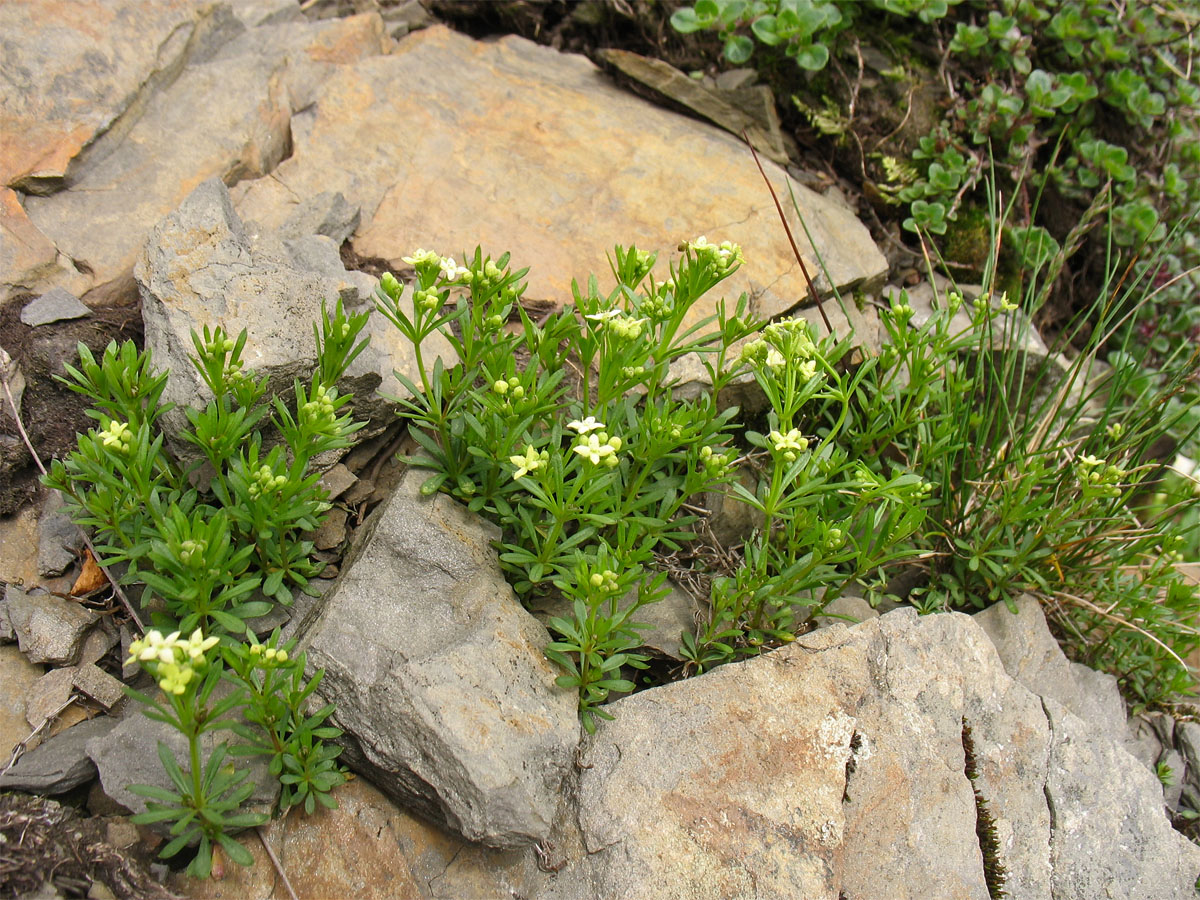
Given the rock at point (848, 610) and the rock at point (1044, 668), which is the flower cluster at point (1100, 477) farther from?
the rock at point (848, 610)

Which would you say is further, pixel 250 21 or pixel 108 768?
pixel 250 21

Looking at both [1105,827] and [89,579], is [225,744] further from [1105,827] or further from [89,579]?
[1105,827]

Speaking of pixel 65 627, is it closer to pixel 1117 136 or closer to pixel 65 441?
pixel 65 441

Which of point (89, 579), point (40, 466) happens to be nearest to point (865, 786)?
point (89, 579)

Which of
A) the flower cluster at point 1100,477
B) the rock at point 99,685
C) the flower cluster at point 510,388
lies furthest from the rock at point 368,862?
the flower cluster at point 1100,477

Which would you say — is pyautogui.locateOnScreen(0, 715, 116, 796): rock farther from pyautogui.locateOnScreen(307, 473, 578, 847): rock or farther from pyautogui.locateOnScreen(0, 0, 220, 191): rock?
pyautogui.locateOnScreen(0, 0, 220, 191): rock

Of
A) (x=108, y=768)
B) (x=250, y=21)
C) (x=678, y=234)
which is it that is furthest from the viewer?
(x=250, y=21)

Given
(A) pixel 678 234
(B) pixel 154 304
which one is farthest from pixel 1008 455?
(B) pixel 154 304
